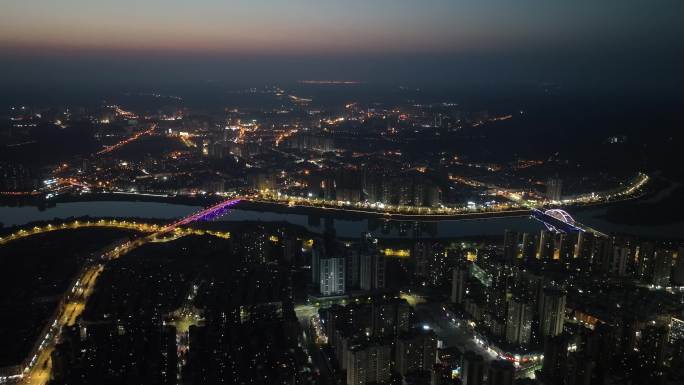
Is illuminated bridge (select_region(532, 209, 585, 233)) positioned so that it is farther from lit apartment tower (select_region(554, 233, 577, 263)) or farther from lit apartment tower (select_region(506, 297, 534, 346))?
lit apartment tower (select_region(506, 297, 534, 346))

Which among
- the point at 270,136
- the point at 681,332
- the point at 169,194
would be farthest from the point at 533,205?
the point at 270,136

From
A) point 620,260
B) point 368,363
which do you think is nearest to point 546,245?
point 620,260

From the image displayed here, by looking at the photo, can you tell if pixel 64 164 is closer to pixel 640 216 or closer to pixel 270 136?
pixel 270 136

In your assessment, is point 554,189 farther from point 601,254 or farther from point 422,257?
point 422,257

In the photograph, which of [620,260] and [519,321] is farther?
[620,260]

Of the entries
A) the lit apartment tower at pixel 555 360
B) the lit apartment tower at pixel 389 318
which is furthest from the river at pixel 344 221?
the lit apartment tower at pixel 555 360

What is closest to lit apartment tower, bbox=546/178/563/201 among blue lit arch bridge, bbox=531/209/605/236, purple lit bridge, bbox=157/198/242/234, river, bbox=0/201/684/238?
river, bbox=0/201/684/238

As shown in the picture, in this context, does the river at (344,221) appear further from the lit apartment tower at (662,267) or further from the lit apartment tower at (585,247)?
the lit apartment tower at (662,267)
